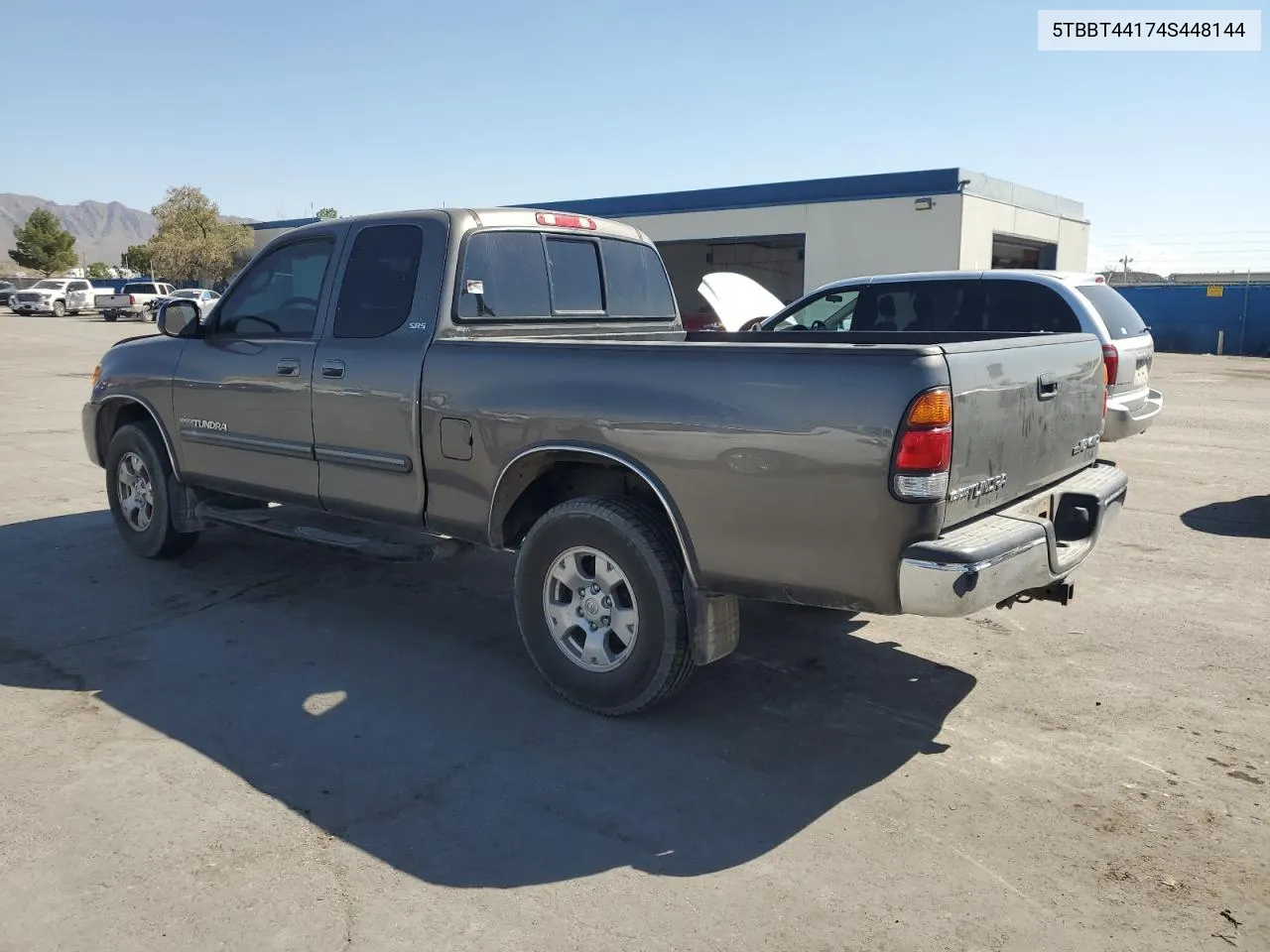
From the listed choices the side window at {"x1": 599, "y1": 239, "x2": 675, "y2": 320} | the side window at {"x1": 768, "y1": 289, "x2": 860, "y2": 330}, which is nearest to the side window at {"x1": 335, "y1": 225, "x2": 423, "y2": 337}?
the side window at {"x1": 599, "y1": 239, "x2": 675, "y2": 320}

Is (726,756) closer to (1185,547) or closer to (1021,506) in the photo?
(1021,506)

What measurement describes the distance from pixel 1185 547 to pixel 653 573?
15.5 feet

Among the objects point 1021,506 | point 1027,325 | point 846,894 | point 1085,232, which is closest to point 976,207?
point 1085,232

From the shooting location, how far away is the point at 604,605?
13.5ft

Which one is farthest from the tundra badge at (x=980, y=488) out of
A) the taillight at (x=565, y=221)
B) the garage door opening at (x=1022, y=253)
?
the garage door opening at (x=1022, y=253)

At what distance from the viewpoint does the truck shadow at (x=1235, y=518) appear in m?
7.26

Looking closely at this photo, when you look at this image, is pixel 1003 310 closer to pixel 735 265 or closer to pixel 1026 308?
pixel 1026 308

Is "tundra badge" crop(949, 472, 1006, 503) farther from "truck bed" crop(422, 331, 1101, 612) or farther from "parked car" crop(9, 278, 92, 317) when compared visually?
"parked car" crop(9, 278, 92, 317)

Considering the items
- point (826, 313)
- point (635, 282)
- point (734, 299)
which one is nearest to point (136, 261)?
point (734, 299)

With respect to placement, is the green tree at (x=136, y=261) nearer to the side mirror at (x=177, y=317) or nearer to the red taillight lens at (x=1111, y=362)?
the side mirror at (x=177, y=317)

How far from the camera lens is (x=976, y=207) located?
2400 cm

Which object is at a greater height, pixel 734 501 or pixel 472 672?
pixel 734 501

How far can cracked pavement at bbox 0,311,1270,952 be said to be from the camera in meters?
2.81

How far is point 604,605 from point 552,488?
675mm
